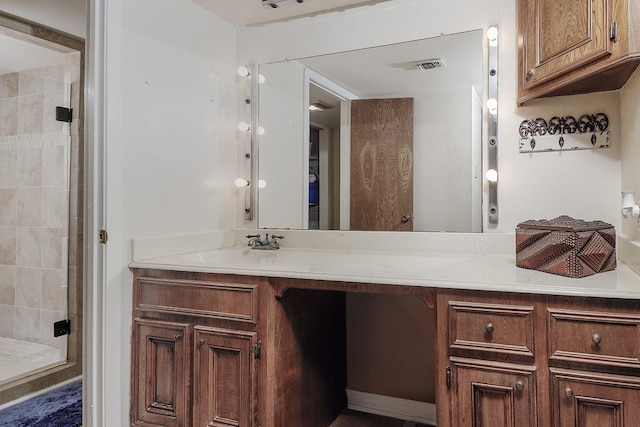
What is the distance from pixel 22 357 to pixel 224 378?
2.02 m

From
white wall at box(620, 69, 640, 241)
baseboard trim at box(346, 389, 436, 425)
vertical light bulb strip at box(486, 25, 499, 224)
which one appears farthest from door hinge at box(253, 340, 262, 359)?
white wall at box(620, 69, 640, 241)

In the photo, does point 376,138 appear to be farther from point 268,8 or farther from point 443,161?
point 268,8

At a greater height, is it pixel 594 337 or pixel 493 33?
pixel 493 33

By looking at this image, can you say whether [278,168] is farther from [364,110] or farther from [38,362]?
[38,362]

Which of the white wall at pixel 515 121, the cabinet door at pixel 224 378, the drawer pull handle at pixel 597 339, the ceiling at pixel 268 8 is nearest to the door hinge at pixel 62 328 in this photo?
the cabinet door at pixel 224 378

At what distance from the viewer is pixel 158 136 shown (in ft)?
6.26

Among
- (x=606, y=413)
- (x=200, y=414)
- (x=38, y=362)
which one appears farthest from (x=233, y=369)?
(x=38, y=362)

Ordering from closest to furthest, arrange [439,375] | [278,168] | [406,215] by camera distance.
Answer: [439,375], [406,215], [278,168]

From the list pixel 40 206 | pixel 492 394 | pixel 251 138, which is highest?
pixel 251 138

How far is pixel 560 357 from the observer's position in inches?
46.0

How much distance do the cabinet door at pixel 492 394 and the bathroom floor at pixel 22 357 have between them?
2.52 meters

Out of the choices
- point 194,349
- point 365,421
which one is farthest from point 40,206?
point 365,421

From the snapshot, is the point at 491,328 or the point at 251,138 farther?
the point at 251,138

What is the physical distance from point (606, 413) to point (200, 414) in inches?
53.4
